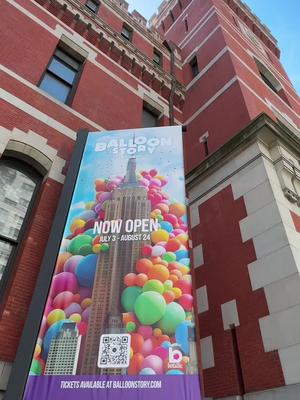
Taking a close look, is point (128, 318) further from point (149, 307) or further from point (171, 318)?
point (171, 318)

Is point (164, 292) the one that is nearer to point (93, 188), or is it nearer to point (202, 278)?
point (93, 188)

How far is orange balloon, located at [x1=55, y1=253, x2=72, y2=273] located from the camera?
19.9 ft

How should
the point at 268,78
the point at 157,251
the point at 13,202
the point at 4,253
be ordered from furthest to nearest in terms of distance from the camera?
1. the point at 268,78
2. the point at 13,202
3. the point at 4,253
4. the point at 157,251

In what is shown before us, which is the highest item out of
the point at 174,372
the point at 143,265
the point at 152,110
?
the point at 152,110

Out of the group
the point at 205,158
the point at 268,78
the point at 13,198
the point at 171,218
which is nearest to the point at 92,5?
the point at 205,158

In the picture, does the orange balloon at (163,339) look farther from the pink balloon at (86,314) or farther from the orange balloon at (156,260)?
the orange balloon at (156,260)

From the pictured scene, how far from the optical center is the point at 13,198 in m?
7.52

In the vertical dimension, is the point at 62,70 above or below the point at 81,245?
above

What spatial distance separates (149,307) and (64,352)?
1431 mm

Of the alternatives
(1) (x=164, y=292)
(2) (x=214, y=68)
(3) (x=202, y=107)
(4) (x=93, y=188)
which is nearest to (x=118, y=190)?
(4) (x=93, y=188)

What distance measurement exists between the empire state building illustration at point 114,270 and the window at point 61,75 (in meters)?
4.31

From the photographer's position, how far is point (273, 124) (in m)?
9.81

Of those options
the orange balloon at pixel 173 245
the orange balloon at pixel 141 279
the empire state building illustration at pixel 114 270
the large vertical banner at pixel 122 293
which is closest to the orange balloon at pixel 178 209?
the large vertical banner at pixel 122 293

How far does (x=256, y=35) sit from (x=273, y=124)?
17.5 metres
